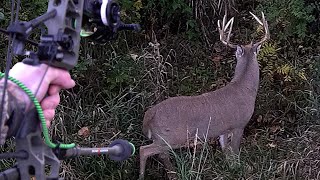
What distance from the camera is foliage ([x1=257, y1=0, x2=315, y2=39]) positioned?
6910 millimetres

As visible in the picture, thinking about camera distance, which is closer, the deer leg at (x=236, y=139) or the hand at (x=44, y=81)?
the hand at (x=44, y=81)

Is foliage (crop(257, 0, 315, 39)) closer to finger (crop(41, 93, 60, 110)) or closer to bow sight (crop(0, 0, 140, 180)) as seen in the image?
bow sight (crop(0, 0, 140, 180))

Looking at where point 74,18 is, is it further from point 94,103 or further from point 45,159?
point 94,103

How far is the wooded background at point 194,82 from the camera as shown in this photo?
5.49 meters

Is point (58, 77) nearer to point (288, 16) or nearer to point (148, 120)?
point (148, 120)

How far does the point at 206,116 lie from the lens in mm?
5742

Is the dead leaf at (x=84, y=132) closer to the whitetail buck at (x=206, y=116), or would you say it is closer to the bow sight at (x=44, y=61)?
the whitetail buck at (x=206, y=116)

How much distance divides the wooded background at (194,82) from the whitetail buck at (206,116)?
0.46 ft

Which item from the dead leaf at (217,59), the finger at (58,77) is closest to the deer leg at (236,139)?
the dead leaf at (217,59)

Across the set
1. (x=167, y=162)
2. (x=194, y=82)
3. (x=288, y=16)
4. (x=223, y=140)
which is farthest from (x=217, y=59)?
(x=167, y=162)

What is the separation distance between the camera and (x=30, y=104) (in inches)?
62.8

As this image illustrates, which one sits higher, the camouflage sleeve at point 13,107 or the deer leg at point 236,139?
the camouflage sleeve at point 13,107

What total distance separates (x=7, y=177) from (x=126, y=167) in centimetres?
403

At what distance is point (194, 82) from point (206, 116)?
1.37 metres
